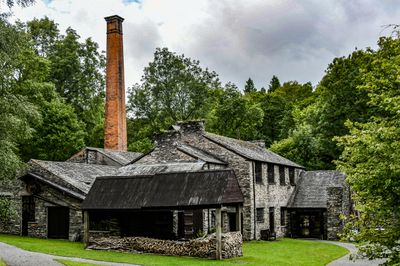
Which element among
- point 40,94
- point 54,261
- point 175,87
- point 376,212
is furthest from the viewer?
point 175,87

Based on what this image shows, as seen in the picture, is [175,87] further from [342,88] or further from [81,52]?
[342,88]

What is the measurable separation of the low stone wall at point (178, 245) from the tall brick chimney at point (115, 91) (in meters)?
20.1

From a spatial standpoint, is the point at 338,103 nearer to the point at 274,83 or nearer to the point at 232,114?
the point at 232,114

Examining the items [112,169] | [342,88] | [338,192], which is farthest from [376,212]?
[342,88]

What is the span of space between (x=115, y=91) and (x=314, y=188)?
65.9ft

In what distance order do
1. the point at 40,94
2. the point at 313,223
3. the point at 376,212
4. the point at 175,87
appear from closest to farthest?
1. the point at 376,212
2. the point at 313,223
3. the point at 40,94
4. the point at 175,87

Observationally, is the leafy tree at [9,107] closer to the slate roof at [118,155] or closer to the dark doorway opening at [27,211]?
the dark doorway opening at [27,211]

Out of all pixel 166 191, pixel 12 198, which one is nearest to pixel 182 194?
pixel 166 191

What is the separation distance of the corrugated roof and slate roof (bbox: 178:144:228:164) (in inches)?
31.1

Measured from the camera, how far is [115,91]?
147 ft

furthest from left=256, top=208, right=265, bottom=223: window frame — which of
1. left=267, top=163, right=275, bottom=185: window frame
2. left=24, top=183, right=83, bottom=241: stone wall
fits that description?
left=24, top=183, right=83, bottom=241: stone wall

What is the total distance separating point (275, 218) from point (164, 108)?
23119 millimetres

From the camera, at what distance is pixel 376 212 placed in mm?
13594

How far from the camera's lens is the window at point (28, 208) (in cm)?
3130
